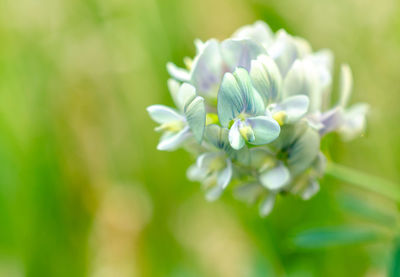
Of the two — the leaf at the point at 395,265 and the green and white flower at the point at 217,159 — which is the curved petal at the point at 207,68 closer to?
the green and white flower at the point at 217,159

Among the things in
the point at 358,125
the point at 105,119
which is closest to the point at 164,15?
the point at 105,119

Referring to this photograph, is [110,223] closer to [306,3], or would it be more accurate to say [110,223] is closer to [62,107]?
[62,107]

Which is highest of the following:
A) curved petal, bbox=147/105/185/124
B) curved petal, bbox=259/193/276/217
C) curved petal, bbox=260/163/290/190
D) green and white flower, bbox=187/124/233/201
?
curved petal, bbox=147/105/185/124

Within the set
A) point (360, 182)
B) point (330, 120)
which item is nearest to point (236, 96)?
point (330, 120)

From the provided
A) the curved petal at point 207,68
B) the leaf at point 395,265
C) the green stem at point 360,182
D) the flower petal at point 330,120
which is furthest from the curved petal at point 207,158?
the leaf at point 395,265

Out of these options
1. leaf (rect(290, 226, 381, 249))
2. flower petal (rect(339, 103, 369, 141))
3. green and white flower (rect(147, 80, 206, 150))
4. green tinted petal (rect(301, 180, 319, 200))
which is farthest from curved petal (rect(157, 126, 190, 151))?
leaf (rect(290, 226, 381, 249))

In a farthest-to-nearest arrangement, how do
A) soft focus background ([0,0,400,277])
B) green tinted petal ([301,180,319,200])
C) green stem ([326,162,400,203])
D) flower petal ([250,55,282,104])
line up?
soft focus background ([0,0,400,277]) → green stem ([326,162,400,203]) → green tinted petal ([301,180,319,200]) → flower petal ([250,55,282,104])

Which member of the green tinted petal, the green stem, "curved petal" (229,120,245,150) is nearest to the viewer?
"curved petal" (229,120,245,150)

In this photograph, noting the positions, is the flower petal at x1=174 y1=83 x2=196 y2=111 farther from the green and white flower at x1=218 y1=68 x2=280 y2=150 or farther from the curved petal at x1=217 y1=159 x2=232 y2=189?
the curved petal at x1=217 y1=159 x2=232 y2=189
